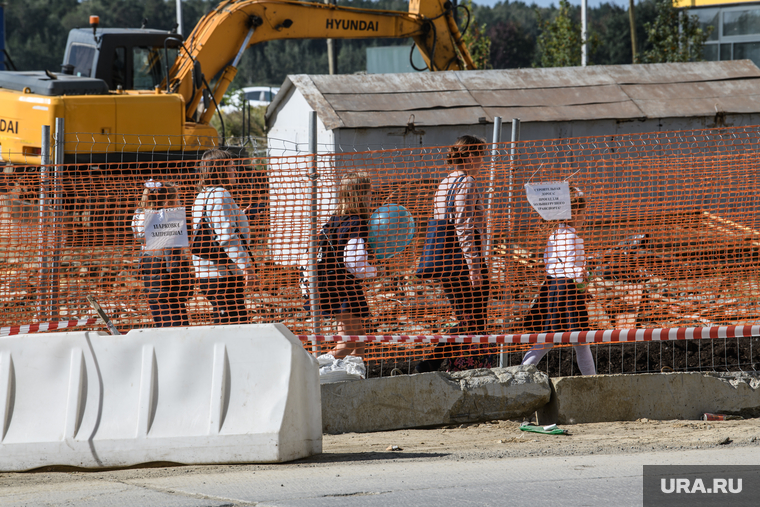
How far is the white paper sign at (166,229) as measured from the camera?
6.08m

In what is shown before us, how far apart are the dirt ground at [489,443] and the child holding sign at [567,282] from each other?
2.04 feet

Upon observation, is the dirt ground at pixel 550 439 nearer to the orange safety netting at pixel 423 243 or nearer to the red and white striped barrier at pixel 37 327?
the orange safety netting at pixel 423 243

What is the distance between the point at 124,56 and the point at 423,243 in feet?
30.4

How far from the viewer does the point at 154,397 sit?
4.76 metres

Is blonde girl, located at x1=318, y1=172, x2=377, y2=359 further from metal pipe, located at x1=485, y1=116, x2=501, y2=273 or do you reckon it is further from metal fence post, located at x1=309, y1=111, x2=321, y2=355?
metal pipe, located at x1=485, y1=116, x2=501, y2=273

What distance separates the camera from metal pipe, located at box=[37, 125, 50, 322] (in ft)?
20.7

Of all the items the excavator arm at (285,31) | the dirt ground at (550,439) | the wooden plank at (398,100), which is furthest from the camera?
the excavator arm at (285,31)

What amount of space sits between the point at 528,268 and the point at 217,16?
351 inches

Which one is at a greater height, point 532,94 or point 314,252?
point 532,94

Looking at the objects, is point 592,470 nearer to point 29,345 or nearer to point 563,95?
point 29,345

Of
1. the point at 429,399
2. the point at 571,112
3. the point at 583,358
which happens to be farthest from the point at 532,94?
the point at 429,399

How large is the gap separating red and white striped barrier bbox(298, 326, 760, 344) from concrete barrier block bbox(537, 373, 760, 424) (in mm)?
300

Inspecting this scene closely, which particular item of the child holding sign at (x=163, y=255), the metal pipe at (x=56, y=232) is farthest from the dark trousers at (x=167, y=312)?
the metal pipe at (x=56, y=232)

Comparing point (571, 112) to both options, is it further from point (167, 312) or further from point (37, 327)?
point (37, 327)
